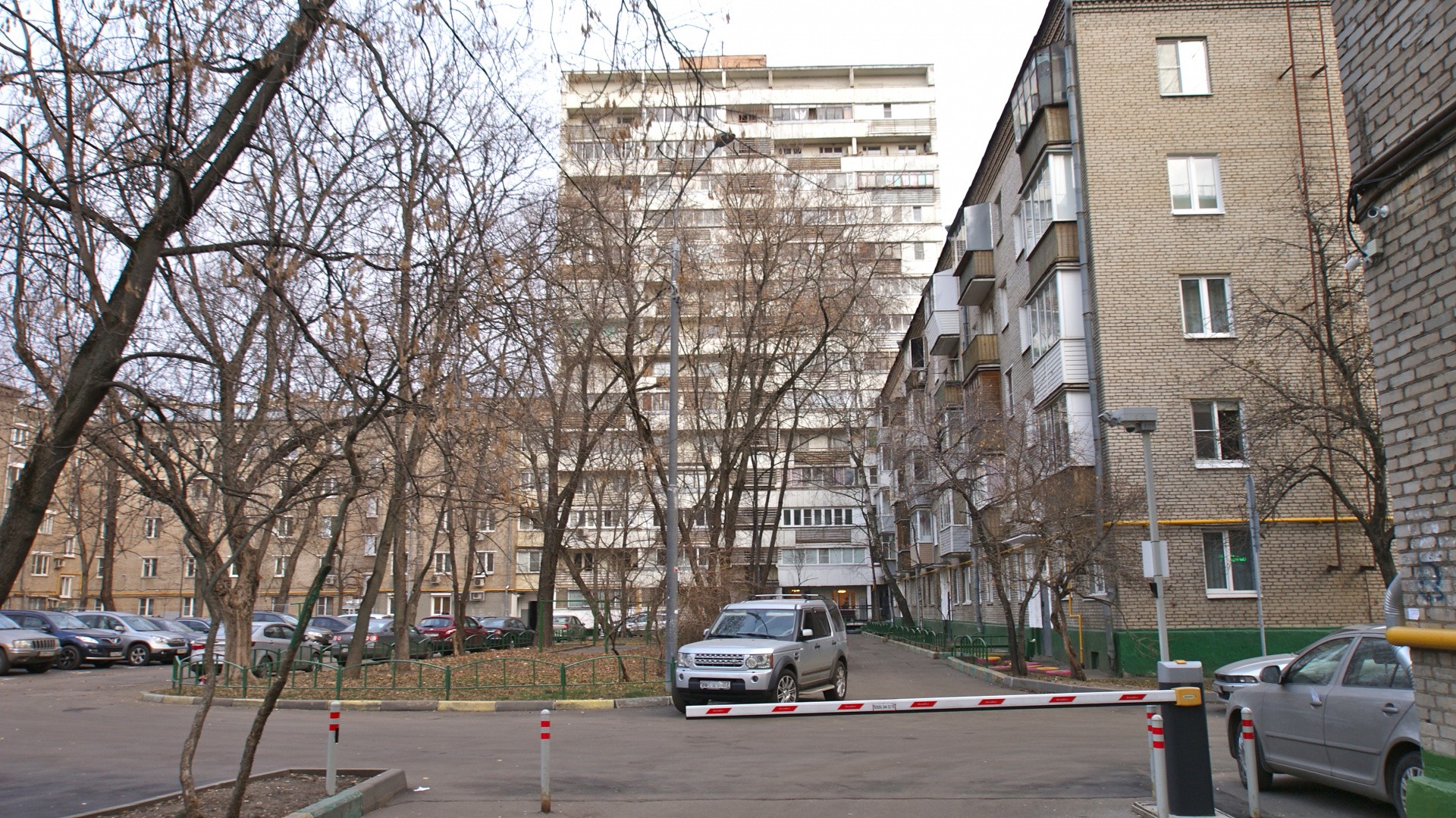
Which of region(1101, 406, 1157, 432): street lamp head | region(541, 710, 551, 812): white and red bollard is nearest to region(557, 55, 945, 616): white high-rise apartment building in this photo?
region(541, 710, 551, 812): white and red bollard

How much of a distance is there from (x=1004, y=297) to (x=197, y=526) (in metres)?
26.8

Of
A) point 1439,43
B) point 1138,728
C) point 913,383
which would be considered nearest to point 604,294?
point 1138,728

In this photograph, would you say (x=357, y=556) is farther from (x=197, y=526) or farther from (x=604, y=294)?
(x=197, y=526)

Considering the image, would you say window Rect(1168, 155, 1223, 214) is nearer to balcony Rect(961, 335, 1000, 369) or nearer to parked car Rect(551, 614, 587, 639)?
balcony Rect(961, 335, 1000, 369)

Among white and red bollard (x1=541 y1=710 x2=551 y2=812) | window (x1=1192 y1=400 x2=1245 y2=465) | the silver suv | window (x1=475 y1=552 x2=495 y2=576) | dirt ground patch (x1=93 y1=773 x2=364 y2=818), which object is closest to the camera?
dirt ground patch (x1=93 y1=773 x2=364 y2=818)

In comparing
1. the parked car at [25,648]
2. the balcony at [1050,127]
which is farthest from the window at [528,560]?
the balcony at [1050,127]

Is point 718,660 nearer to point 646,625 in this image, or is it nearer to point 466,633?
point 646,625

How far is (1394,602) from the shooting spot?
9.30m

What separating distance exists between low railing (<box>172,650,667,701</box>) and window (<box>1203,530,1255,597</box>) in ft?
40.6

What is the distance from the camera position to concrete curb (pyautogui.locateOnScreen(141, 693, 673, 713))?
62.6ft

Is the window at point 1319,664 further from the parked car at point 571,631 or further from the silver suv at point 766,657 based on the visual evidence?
the parked car at point 571,631

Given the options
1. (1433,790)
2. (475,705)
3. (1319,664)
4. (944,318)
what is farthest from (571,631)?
(1433,790)

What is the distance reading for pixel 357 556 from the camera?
215 feet

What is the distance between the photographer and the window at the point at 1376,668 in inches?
323
